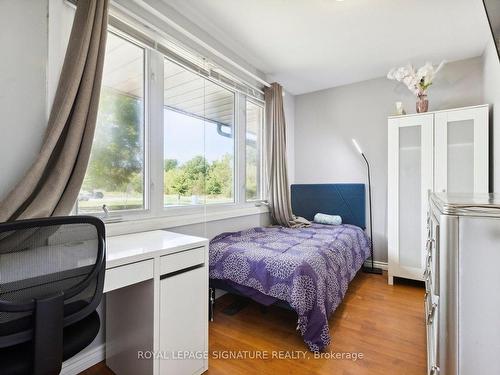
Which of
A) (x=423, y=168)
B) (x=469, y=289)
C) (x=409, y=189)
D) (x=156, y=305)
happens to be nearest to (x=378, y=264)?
(x=409, y=189)

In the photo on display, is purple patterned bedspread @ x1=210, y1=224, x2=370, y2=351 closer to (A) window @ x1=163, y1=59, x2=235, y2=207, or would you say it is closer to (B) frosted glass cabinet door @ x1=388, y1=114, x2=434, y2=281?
(A) window @ x1=163, y1=59, x2=235, y2=207

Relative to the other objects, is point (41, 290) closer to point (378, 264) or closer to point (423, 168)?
point (423, 168)

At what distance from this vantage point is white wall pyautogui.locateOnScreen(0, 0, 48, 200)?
1.25 m

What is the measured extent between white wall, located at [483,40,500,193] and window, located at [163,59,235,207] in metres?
2.41

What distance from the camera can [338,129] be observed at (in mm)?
3598

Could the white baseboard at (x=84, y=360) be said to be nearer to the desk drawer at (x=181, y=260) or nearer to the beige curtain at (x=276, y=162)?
the desk drawer at (x=181, y=260)

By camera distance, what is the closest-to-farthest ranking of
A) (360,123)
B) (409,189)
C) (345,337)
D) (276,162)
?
(345,337) < (409,189) < (276,162) < (360,123)

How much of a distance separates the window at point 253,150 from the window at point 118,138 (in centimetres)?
139

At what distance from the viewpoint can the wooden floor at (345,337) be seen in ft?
5.02

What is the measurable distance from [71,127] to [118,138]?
1.38 feet

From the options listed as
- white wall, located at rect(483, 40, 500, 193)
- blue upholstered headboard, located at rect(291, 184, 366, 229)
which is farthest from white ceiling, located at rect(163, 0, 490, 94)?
blue upholstered headboard, located at rect(291, 184, 366, 229)

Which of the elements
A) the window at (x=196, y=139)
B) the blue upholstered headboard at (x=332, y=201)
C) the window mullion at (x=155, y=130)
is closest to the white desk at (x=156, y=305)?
the window mullion at (x=155, y=130)

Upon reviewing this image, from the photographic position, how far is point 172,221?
2.02 meters

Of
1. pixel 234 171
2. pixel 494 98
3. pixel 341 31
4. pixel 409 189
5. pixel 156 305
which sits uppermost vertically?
pixel 341 31
